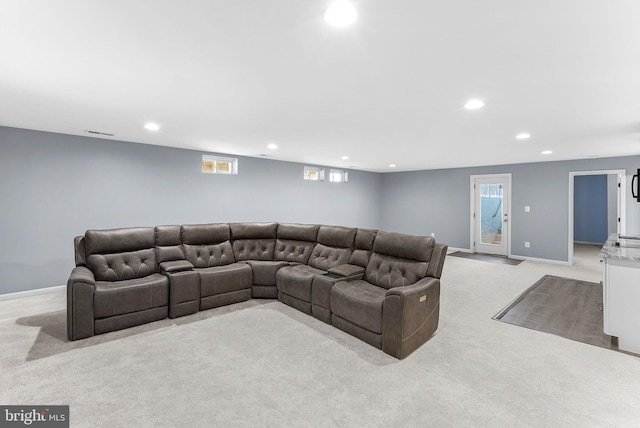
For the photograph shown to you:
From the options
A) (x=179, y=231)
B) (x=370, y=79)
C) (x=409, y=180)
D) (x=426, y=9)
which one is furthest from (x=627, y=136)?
(x=179, y=231)

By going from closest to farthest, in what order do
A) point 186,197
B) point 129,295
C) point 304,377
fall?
point 304,377 < point 129,295 < point 186,197

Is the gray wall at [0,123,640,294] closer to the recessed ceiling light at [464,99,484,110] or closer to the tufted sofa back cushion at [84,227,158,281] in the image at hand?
the tufted sofa back cushion at [84,227,158,281]

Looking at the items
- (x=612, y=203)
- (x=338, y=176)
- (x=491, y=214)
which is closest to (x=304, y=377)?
(x=338, y=176)

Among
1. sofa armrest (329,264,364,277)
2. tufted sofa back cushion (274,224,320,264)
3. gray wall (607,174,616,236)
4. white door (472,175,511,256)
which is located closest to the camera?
sofa armrest (329,264,364,277)

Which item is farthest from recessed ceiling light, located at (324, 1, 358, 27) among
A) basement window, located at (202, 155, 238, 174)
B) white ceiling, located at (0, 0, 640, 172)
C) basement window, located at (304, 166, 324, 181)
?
basement window, located at (304, 166, 324, 181)

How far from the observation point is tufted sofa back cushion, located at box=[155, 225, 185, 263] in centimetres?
417

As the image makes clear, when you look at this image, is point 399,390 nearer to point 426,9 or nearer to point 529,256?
point 426,9

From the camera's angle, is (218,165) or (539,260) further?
(539,260)

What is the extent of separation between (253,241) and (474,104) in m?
3.70

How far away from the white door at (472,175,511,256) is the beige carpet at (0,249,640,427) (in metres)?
5.05

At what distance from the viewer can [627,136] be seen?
4.21 m

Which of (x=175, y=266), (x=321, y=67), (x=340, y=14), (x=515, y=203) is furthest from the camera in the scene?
(x=515, y=203)

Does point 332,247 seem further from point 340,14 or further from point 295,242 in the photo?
point 340,14

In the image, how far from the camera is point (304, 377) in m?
2.42
